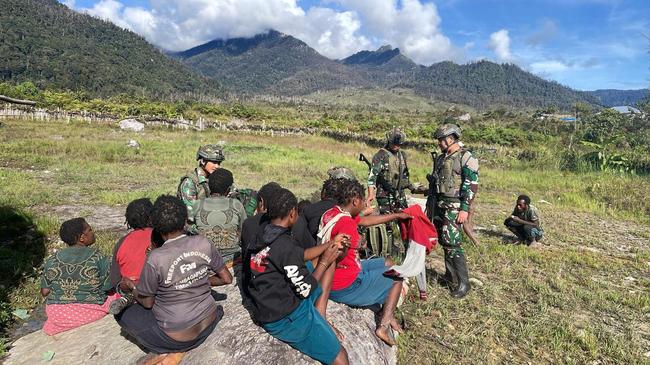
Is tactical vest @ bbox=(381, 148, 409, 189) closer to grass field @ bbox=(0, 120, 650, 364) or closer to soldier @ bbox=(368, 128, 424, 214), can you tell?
soldier @ bbox=(368, 128, 424, 214)

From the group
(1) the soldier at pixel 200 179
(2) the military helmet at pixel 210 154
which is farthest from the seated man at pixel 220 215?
(2) the military helmet at pixel 210 154

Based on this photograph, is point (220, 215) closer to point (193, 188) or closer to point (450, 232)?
point (193, 188)

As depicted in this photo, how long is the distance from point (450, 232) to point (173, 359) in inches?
125

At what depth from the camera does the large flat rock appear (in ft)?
8.30

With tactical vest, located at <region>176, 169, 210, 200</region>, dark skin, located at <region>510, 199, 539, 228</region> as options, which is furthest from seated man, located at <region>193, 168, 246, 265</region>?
dark skin, located at <region>510, 199, 539, 228</region>

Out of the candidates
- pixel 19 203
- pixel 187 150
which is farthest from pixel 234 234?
pixel 187 150

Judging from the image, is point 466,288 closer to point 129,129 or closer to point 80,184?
point 80,184

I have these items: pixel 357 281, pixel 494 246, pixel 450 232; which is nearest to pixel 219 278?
pixel 357 281

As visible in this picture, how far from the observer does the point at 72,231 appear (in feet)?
10.9

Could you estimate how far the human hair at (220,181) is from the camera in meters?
3.85

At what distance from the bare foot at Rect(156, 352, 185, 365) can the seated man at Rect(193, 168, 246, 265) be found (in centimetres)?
134

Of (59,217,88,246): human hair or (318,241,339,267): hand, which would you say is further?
(59,217,88,246): human hair

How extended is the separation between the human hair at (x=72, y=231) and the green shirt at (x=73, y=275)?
0.25 feet

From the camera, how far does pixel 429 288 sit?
15.8 ft
